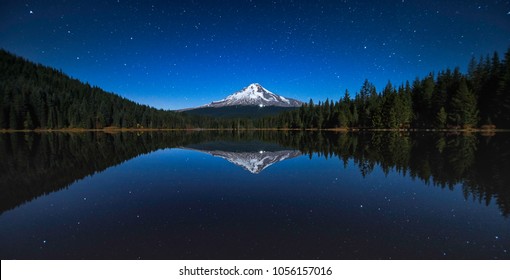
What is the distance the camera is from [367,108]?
10906 cm

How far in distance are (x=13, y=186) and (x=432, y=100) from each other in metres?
96.3

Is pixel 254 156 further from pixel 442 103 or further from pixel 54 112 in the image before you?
pixel 54 112

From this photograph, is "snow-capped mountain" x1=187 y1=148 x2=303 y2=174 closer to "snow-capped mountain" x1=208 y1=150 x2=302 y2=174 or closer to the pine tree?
"snow-capped mountain" x1=208 y1=150 x2=302 y2=174

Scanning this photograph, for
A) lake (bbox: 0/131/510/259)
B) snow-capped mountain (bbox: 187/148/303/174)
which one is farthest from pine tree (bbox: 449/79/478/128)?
lake (bbox: 0/131/510/259)

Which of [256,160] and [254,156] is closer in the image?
[256,160]

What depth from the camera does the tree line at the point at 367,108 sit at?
71.9 m

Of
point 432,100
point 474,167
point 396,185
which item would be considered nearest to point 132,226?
point 396,185

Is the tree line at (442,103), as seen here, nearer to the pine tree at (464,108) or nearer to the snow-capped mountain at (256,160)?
the pine tree at (464,108)

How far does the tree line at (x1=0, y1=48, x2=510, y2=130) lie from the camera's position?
7188cm

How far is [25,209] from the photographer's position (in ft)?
31.5

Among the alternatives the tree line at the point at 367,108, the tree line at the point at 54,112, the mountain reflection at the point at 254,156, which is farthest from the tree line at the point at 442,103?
the tree line at the point at 54,112

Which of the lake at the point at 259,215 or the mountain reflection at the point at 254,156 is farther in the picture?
the mountain reflection at the point at 254,156

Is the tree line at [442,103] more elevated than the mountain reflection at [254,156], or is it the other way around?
the tree line at [442,103]

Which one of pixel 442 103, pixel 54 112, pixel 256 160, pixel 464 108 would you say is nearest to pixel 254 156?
pixel 256 160
